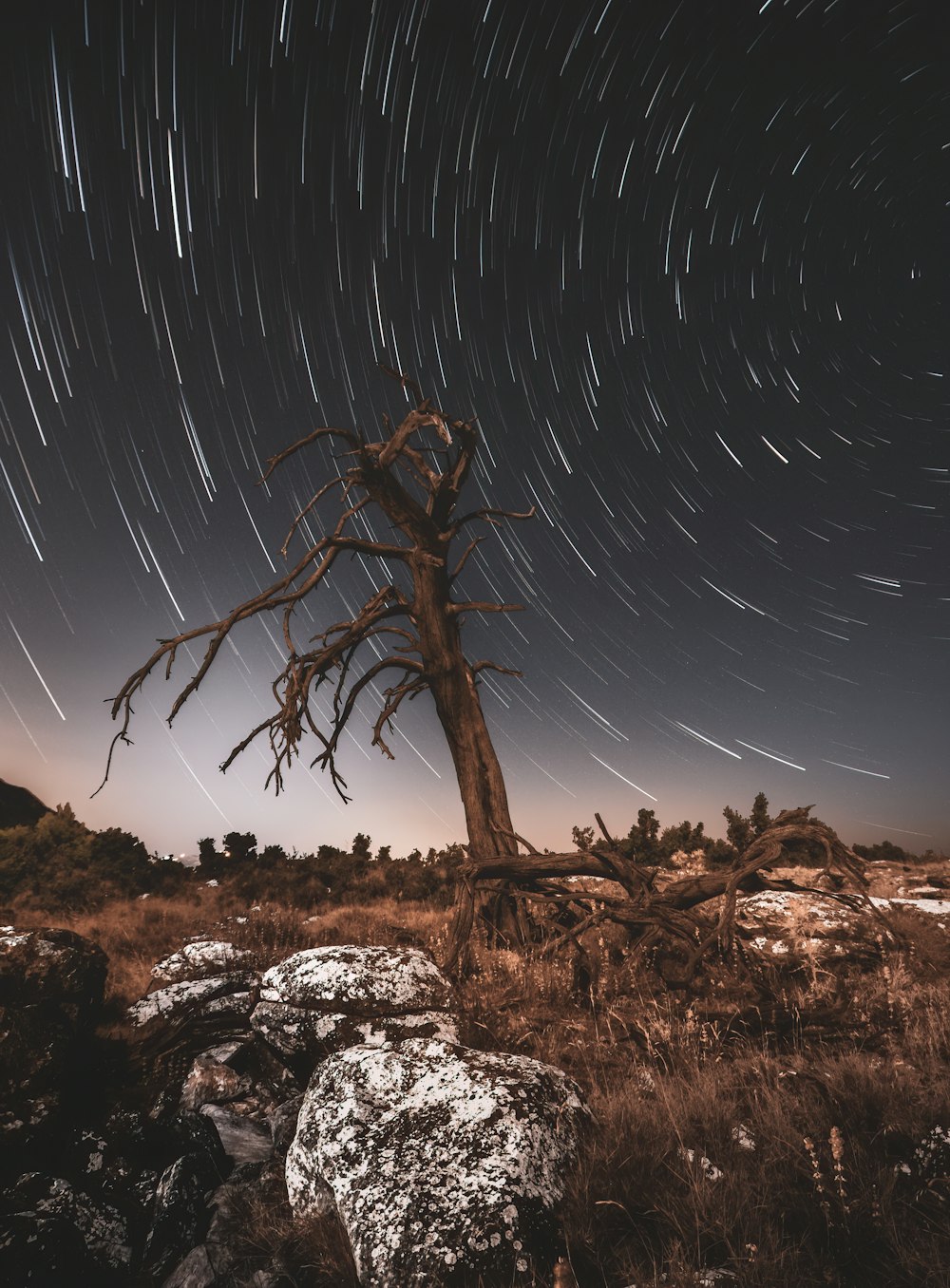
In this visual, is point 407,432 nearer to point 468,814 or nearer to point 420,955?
point 468,814

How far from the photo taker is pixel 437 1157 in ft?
8.95

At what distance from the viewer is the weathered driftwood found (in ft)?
18.2

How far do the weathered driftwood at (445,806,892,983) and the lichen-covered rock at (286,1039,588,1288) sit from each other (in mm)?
2403

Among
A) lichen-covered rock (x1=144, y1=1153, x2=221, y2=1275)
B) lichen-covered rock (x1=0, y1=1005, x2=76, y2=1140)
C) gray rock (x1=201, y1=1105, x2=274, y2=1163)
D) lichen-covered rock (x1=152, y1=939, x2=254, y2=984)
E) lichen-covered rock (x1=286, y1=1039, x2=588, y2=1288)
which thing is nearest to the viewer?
lichen-covered rock (x1=286, y1=1039, x2=588, y2=1288)

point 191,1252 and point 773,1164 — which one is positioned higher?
point 773,1164

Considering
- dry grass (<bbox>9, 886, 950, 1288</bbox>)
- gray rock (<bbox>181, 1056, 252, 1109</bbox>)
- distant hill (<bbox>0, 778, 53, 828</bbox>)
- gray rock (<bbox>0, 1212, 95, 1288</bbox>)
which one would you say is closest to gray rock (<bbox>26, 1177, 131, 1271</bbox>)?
gray rock (<bbox>0, 1212, 95, 1288</bbox>)

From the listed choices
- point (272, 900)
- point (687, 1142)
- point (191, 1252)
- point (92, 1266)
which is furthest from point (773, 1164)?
point (272, 900)

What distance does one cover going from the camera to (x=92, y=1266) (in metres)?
2.84

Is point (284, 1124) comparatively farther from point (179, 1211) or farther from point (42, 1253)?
point (42, 1253)

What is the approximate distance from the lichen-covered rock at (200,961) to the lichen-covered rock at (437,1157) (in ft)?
13.1

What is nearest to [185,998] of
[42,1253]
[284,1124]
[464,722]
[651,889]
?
[284,1124]

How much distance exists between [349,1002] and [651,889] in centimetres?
354

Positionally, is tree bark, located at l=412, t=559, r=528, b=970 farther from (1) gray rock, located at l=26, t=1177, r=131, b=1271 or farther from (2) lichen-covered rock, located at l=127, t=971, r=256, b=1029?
(1) gray rock, located at l=26, t=1177, r=131, b=1271

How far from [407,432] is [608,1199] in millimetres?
8497
